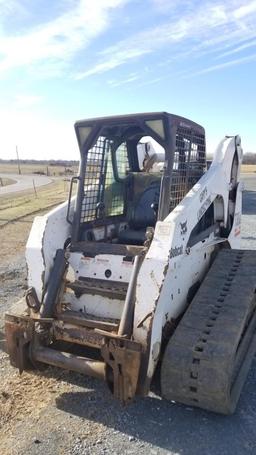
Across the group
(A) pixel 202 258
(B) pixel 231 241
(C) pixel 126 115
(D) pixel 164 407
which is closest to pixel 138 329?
(D) pixel 164 407

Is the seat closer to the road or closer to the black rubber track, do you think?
the black rubber track

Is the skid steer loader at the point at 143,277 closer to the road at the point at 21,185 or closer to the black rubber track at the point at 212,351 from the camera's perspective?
the black rubber track at the point at 212,351

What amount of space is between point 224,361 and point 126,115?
249 cm

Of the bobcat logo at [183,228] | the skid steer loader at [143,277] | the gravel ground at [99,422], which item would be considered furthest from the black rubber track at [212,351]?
the bobcat logo at [183,228]

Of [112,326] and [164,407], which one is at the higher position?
[112,326]

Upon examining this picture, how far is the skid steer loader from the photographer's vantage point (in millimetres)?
3730

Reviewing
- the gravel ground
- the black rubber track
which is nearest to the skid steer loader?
the black rubber track

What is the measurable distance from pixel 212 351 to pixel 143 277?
0.81 meters

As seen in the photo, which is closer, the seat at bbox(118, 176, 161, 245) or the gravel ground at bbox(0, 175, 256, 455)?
the gravel ground at bbox(0, 175, 256, 455)

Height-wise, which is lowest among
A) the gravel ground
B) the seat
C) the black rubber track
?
the gravel ground

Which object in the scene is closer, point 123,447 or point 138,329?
point 123,447

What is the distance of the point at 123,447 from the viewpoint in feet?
11.2

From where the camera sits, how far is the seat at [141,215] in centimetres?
534

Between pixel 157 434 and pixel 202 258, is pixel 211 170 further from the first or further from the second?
pixel 157 434
